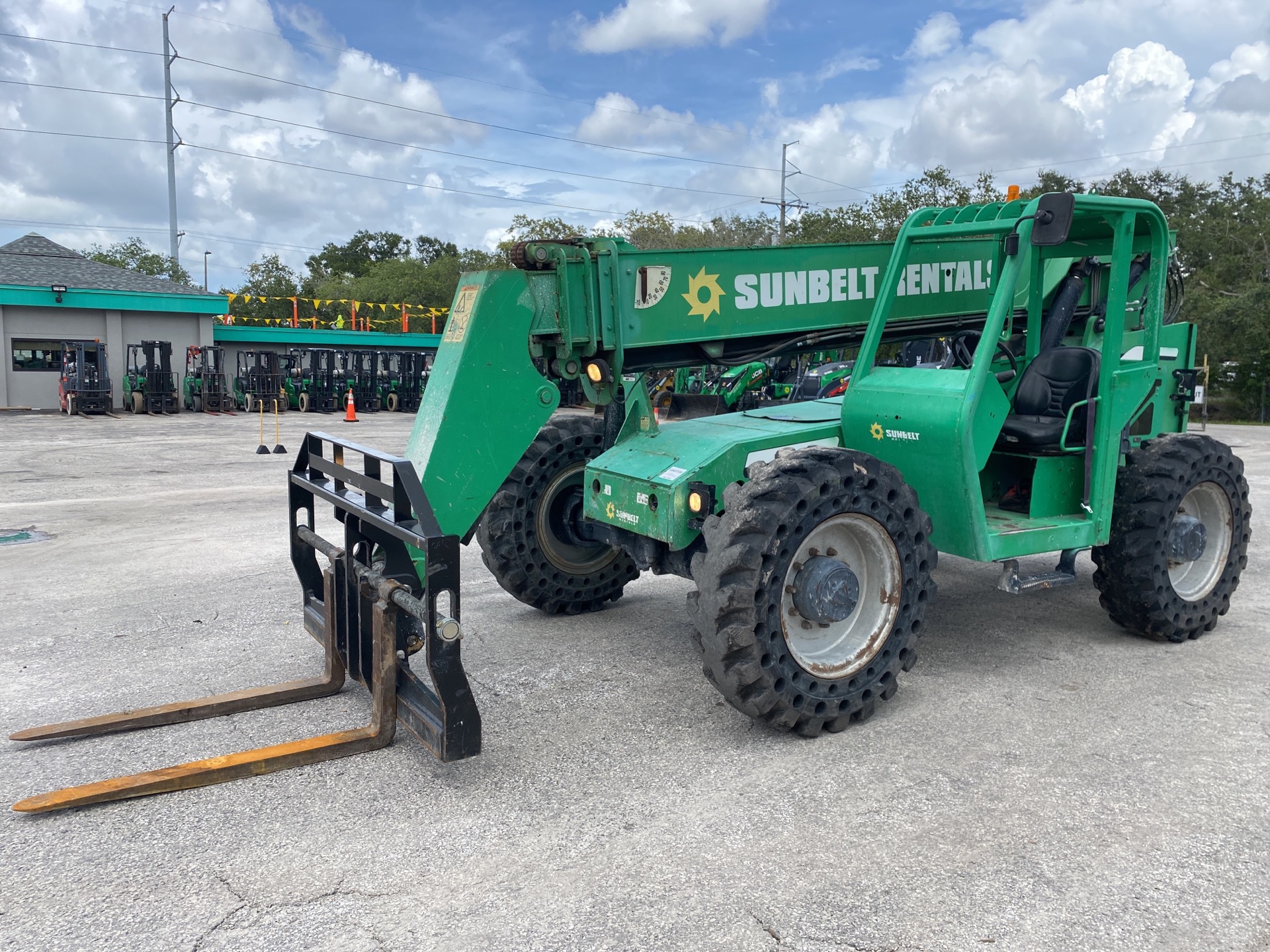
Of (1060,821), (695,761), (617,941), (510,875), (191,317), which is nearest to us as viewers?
(617,941)

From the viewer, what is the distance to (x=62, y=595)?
7.15 m

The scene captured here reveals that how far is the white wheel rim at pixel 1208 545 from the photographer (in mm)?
6086

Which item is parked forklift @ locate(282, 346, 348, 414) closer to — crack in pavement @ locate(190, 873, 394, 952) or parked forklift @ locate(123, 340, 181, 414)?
parked forklift @ locate(123, 340, 181, 414)

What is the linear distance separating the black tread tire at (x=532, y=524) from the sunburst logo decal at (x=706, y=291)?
46.3 inches

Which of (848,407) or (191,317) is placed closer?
(848,407)

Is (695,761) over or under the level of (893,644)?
under

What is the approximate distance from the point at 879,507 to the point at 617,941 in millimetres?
2352

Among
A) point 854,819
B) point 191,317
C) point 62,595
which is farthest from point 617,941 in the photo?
point 191,317

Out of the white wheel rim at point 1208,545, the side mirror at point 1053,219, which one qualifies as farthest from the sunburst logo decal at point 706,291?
the white wheel rim at point 1208,545

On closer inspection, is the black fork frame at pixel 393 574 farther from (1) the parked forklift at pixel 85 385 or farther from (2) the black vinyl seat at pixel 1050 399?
(1) the parked forklift at pixel 85 385

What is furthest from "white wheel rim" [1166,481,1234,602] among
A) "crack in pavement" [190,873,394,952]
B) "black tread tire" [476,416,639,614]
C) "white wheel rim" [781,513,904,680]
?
"crack in pavement" [190,873,394,952]

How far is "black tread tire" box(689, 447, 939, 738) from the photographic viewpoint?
13.8ft

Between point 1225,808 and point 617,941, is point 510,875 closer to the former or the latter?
point 617,941

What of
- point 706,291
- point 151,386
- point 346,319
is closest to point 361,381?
point 151,386
